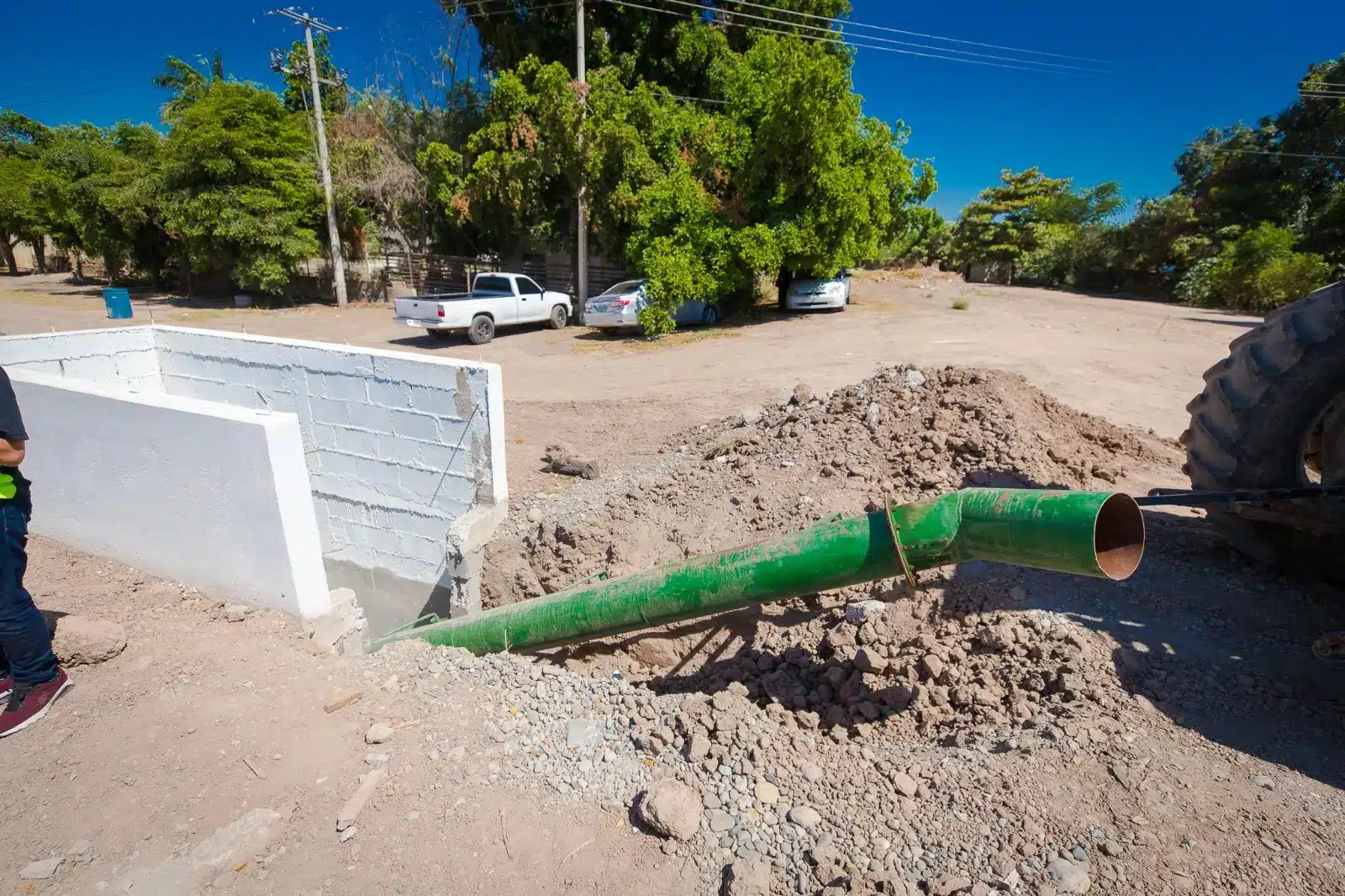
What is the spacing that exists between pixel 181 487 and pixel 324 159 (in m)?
21.2

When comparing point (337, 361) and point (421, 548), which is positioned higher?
point (337, 361)

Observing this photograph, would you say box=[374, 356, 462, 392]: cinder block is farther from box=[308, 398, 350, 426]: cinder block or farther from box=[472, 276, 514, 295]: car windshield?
box=[472, 276, 514, 295]: car windshield

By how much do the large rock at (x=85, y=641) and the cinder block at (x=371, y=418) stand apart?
278 cm

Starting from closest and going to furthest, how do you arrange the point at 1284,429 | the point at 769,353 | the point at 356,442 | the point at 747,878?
the point at 747,878 < the point at 1284,429 < the point at 356,442 < the point at 769,353

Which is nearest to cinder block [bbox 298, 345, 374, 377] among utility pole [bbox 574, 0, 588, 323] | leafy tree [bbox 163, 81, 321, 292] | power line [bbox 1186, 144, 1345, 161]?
utility pole [bbox 574, 0, 588, 323]

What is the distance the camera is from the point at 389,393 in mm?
5867

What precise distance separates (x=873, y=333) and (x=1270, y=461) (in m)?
11.8

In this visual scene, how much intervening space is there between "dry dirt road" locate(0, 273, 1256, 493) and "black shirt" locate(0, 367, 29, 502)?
3806mm

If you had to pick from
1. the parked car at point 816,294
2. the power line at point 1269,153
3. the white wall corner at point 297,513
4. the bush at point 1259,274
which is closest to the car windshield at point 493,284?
the parked car at point 816,294

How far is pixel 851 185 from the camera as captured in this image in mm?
16484

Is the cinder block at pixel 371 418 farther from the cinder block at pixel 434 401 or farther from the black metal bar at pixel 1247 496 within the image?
the black metal bar at pixel 1247 496

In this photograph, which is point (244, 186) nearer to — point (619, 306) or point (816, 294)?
point (619, 306)

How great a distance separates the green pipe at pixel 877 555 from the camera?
6.47ft

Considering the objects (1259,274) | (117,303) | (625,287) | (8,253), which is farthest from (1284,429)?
(8,253)
